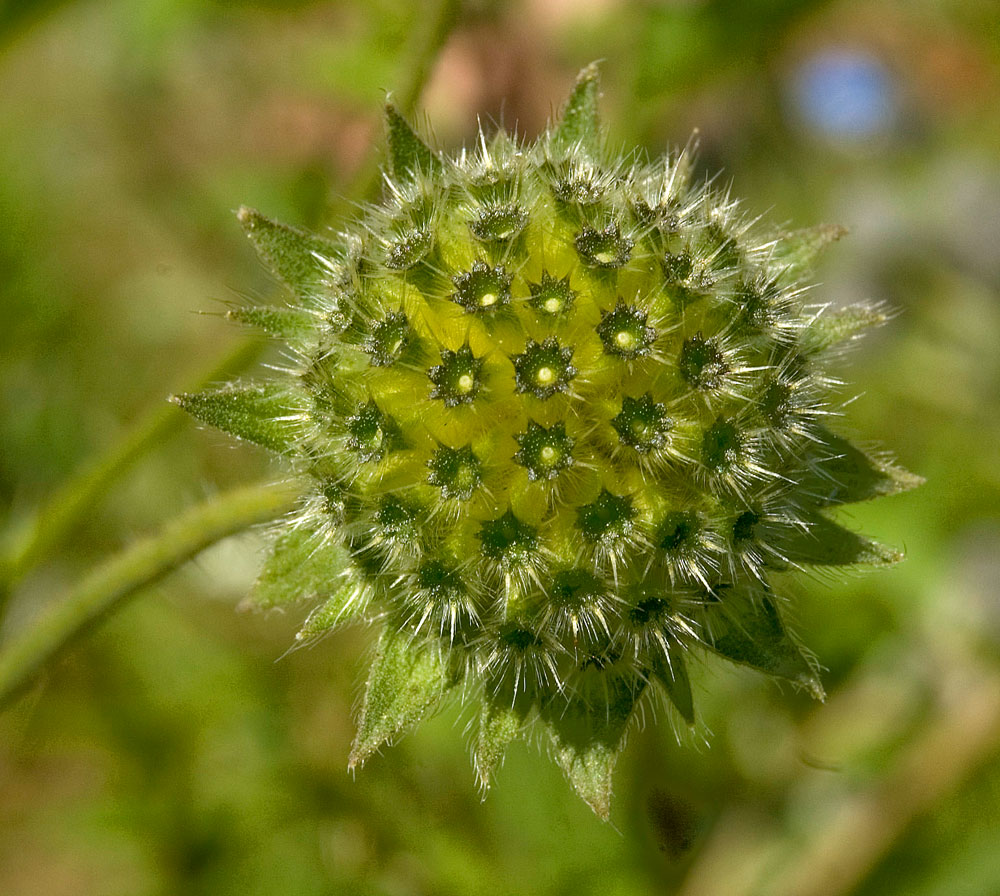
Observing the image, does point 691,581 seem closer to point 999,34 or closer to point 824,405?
point 824,405

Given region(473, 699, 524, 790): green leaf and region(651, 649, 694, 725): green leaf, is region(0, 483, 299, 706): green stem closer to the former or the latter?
region(473, 699, 524, 790): green leaf

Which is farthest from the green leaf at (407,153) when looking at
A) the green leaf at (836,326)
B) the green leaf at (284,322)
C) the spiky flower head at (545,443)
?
the green leaf at (836,326)

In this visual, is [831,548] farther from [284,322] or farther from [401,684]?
[284,322]

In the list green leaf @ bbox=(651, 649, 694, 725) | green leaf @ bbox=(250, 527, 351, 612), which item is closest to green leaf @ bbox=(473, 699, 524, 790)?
green leaf @ bbox=(651, 649, 694, 725)

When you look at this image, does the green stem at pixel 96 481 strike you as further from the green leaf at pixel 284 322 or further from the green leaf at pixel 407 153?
the green leaf at pixel 407 153

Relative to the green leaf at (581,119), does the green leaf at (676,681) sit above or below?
below

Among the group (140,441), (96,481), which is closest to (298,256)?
(140,441)
